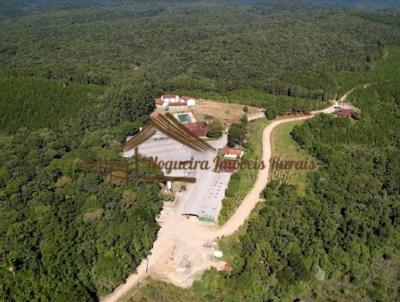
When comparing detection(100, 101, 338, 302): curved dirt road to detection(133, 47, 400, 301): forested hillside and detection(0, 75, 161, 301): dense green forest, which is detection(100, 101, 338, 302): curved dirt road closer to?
detection(0, 75, 161, 301): dense green forest

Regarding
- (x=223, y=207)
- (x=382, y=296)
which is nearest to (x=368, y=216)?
(x=382, y=296)

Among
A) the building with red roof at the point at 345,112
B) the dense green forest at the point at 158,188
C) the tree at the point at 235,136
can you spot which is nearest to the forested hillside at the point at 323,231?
the dense green forest at the point at 158,188

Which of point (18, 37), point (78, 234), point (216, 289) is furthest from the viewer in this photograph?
point (18, 37)

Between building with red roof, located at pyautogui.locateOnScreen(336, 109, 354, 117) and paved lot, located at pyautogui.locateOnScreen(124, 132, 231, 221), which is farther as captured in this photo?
building with red roof, located at pyautogui.locateOnScreen(336, 109, 354, 117)

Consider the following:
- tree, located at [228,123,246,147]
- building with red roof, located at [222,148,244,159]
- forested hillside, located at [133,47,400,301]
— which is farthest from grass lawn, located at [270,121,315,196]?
building with red roof, located at [222,148,244,159]

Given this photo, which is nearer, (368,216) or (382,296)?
(382,296)

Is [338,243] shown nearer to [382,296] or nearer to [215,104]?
[382,296]

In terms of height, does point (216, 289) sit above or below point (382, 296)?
above
